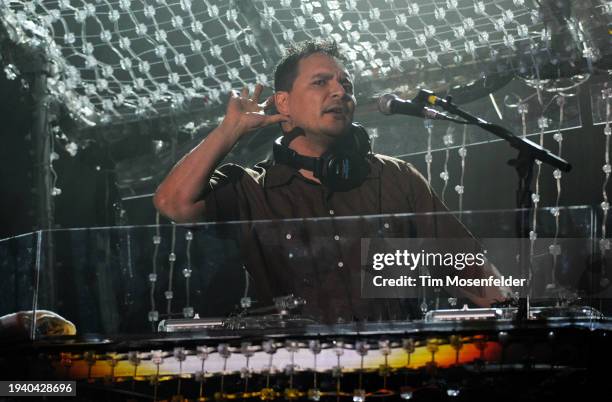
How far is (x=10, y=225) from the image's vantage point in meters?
3.19

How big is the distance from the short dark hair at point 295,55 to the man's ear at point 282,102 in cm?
2

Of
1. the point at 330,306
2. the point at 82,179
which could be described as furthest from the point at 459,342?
the point at 82,179

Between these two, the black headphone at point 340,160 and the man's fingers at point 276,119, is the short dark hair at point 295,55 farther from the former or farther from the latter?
the black headphone at point 340,160

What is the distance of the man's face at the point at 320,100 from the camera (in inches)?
117

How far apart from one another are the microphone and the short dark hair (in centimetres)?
35

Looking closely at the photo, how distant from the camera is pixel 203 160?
2.89 m

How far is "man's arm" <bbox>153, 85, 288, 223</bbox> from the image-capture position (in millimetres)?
2859

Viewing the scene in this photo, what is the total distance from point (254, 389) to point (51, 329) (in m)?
0.58

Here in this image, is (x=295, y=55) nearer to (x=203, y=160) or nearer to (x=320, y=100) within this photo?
(x=320, y=100)

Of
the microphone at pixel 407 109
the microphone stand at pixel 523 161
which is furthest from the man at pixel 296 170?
the microphone stand at pixel 523 161

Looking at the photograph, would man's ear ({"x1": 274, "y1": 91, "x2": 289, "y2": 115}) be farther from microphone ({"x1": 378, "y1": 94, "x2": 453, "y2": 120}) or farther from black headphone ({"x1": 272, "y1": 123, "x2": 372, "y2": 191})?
microphone ({"x1": 378, "y1": 94, "x2": 453, "y2": 120})

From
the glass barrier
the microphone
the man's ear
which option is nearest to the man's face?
the man's ear

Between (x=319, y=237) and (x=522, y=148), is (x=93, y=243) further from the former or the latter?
(x=522, y=148)

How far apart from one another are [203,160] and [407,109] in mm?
772
